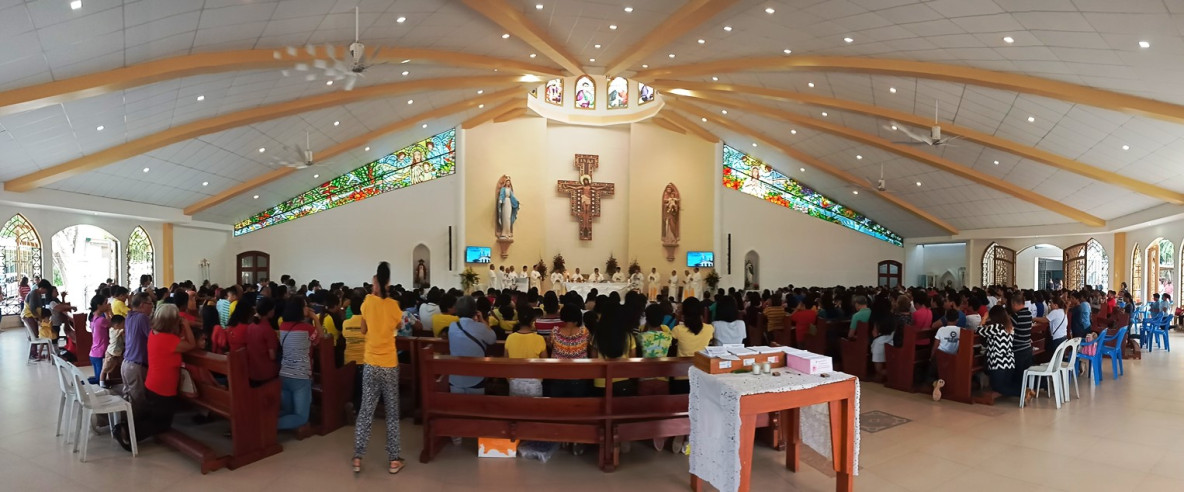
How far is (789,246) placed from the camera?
61.0ft

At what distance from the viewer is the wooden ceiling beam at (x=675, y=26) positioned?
830cm

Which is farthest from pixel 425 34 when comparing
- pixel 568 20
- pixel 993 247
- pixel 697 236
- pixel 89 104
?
pixel 993 247

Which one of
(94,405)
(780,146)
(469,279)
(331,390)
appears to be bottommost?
(331,390)

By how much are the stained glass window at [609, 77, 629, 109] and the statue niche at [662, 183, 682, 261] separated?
2.90 m

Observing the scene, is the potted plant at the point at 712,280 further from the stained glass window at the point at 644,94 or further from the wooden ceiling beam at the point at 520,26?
the wooden ceiling beam at the point at 520,26

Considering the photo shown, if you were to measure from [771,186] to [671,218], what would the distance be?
11.2ft

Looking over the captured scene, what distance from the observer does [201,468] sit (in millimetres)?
3893

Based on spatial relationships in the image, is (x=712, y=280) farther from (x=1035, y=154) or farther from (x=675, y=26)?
(x=675, y=26)

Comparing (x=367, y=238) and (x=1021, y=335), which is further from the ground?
(x=367, y=238)

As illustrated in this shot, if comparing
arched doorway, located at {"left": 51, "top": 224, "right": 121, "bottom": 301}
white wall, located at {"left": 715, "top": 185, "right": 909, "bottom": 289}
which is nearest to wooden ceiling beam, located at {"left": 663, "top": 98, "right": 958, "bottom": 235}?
white wall, located at {"left": 715, "top": 185, "right": 909, "bottom": 289}

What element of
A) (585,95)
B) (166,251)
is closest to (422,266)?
(166,251)

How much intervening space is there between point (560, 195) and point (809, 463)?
14894 millimetres

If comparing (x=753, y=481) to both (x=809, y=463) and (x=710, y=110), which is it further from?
(x=710, y=110)

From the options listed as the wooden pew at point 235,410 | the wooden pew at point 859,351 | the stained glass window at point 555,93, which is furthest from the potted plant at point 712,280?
the wooden pew at point 235,410
